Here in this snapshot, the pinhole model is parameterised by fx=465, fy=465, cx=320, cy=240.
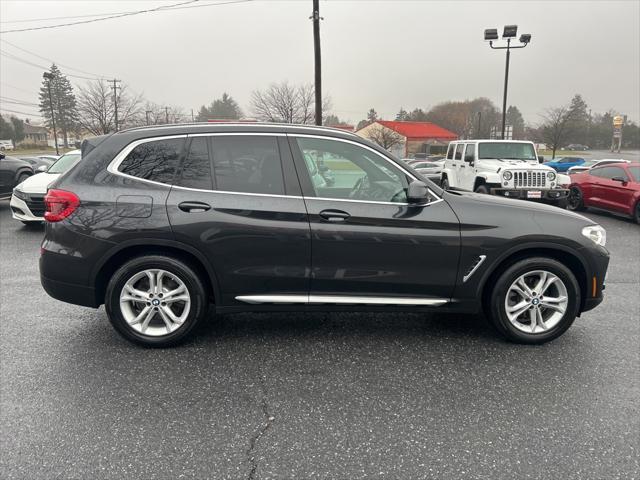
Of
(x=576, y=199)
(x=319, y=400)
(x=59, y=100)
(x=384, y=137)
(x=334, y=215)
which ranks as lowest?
(x=319, y=400)

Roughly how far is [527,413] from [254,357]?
77.4 inches

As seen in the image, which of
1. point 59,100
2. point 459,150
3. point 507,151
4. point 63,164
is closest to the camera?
point 63,164

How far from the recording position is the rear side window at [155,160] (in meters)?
3.68

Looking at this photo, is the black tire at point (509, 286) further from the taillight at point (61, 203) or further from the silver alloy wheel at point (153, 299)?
the taillight at point (61, 203)

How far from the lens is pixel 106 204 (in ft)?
11.8

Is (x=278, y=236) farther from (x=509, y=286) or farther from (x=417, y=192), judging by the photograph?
(x=509, y=286)

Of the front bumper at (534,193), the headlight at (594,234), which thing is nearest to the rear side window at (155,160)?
the headlight at (594,234)

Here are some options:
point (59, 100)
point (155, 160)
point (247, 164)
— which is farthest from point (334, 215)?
point (59, 100)

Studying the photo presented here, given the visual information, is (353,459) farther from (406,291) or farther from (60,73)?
(60,73)

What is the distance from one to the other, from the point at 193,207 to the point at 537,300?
2.89 m

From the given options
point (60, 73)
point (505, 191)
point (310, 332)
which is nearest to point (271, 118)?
point (505, 191)

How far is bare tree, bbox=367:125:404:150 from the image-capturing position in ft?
184

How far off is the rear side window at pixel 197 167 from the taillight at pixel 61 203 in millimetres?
805

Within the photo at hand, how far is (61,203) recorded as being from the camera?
3.63m
